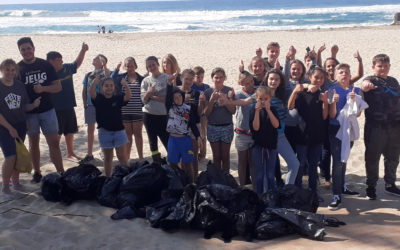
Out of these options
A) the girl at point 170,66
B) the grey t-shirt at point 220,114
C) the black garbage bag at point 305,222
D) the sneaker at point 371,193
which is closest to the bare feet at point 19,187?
the girl at point 170,66

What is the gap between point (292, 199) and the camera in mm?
4840

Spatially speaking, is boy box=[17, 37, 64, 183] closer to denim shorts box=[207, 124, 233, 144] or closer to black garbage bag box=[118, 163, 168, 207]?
black garbage bag box=[118, 163, 168, 207]

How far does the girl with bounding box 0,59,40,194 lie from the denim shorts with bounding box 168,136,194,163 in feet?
6.10

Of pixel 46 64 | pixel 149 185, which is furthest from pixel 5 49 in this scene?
pixel 149 185

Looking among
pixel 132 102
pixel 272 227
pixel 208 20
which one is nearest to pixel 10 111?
pixel 132 102

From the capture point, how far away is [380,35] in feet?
81.8

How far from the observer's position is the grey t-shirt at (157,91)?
6.27m

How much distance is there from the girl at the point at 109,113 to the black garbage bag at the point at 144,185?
2.43 ft

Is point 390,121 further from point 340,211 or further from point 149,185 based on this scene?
point 149,185

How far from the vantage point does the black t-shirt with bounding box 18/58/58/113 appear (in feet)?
19.2

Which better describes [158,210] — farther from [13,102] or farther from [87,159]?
[87,159]

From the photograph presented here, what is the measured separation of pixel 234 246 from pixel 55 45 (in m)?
25.2

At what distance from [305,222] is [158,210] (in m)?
1.58

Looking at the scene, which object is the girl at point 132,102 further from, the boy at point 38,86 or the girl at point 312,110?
the girl at point 312,110
